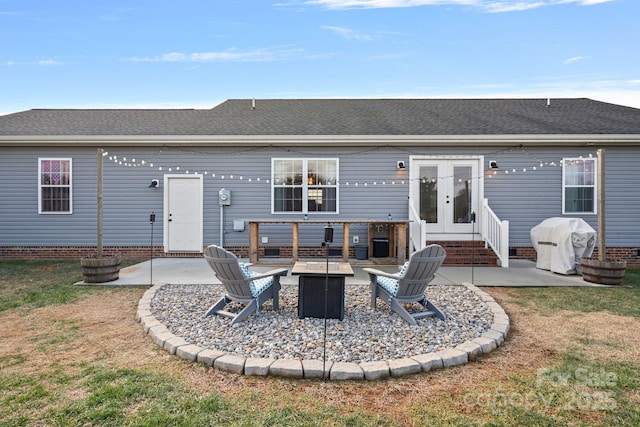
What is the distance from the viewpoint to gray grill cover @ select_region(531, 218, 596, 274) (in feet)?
22.7

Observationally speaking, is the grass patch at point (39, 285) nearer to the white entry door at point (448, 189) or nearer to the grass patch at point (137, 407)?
the grass patch at point (137, 407)

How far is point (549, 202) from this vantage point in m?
8.88

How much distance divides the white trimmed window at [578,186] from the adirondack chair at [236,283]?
8595 mm

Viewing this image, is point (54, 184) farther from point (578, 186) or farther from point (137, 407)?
point (578, 186)

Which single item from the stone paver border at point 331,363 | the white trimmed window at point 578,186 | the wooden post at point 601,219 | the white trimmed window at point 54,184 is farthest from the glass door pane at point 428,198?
the white trimmed window at point 54,184

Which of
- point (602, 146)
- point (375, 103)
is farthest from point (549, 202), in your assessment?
point (375, 103)

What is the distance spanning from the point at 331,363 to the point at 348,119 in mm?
8154

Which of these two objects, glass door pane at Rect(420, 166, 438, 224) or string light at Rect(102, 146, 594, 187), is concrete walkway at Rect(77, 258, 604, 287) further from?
string light at Rect(102, 146, 594, 187)

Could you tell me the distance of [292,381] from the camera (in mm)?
2596

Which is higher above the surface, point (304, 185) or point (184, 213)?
point (304, 185)

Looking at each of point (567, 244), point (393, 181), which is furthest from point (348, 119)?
point (567, 244)

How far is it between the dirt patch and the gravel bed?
34 centimetres

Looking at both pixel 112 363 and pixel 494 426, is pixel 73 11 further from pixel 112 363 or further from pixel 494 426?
pixel 494 426

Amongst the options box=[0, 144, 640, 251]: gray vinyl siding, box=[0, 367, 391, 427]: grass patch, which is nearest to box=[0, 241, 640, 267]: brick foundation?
box=[0, 144, 640, 251]: gray vinyl siding
